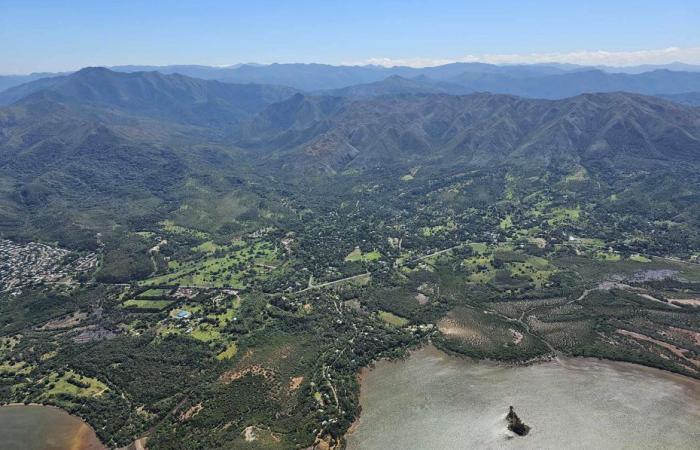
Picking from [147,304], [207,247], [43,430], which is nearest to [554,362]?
[43,430]

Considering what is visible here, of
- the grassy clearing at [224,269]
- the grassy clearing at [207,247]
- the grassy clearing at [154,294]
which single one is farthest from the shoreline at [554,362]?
the grassy clearing at [207,247]

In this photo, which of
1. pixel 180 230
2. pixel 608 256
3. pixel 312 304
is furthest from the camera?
pixel 180 230

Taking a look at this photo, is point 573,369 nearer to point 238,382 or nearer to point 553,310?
point 553,310

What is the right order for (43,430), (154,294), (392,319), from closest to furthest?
(43,430), (392,319), (154,294)

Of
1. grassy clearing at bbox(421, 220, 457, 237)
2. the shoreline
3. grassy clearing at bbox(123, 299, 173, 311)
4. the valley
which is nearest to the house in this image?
the valley

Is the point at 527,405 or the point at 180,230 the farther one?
the point at 180,230

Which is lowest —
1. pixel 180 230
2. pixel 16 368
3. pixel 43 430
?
pixel 43 430

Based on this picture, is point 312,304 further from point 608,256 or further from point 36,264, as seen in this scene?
point 36,264

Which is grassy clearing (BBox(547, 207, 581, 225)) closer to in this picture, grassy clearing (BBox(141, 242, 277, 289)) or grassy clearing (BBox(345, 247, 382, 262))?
grassy clearing (BBox(345, 247, 382, 262))

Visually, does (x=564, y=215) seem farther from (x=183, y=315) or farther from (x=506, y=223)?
(x=183, y=315)

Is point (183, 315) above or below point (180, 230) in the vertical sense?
below
